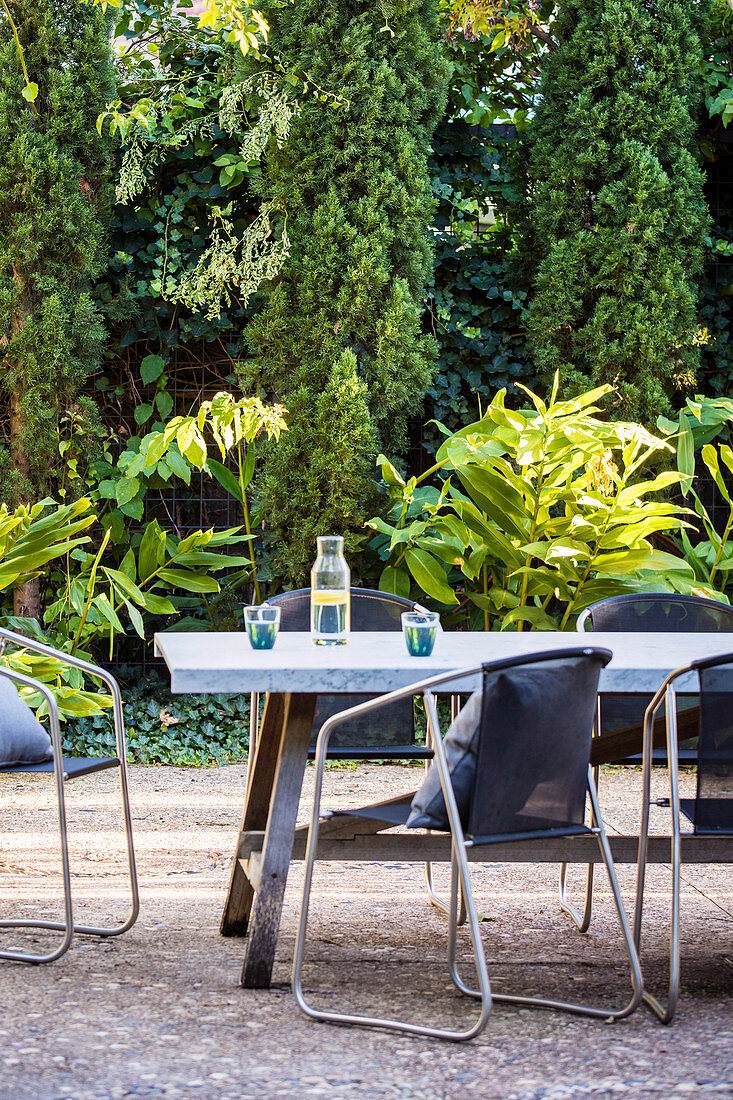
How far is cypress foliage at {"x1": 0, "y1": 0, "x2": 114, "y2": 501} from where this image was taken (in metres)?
5.13

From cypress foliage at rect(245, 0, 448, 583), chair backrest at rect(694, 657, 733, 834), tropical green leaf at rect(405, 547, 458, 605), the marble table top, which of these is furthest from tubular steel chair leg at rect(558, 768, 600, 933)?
cypress foliage at rect(245, 0, 448, 583)

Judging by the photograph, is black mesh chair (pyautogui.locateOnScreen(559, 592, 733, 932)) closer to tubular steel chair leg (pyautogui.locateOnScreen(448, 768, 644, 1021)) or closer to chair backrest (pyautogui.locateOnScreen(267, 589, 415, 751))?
chair backrest (pyautogui.locateOnScreen(267, 589, 415, 751))

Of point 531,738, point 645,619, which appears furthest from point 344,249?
point 531,738

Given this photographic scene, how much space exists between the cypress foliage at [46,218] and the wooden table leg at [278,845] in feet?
10.3

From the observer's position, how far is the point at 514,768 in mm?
2197

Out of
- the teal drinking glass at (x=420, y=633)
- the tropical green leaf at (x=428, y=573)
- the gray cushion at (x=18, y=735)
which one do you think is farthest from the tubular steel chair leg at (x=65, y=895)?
the tropical green leaf at (x=428, y=573)

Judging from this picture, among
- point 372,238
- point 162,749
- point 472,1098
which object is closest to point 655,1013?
point 472,1098

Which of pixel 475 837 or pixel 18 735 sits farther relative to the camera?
pixel 18 735

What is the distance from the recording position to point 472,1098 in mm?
1896

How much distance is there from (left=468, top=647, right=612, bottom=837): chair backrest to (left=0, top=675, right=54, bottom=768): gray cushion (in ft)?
3.61

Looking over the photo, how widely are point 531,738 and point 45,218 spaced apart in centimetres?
389

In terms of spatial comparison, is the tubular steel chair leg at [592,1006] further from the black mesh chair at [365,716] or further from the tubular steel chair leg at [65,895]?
the tubular steel chair leg at [65,895]

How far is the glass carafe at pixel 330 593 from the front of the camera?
2.71m

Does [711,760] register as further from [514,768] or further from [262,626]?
[262,626]
